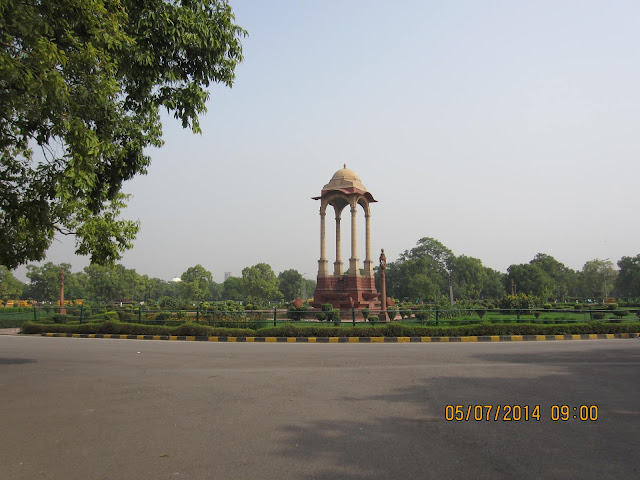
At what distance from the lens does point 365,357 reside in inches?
387

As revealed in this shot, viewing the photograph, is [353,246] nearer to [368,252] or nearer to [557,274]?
[368,252]

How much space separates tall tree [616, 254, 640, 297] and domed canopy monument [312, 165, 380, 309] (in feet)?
174

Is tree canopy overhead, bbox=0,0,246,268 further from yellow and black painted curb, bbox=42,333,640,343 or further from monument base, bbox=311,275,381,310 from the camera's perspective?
monument base, bbox=311,275,381,310

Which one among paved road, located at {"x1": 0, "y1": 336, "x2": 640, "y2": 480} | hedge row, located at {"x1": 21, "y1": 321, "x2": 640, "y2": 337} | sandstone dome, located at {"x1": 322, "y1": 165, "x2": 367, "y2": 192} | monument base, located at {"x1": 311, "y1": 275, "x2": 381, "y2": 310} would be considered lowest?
paved road, located at {"x1": 0, "y1": 336, "x2": 640, "y2": 480}


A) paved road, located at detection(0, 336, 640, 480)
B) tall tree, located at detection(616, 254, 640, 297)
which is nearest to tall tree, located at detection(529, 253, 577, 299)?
tall tree, located at detection(616, 254, 640, 297)

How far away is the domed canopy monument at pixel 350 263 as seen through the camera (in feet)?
93.1

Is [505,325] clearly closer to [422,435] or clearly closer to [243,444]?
[422,435]

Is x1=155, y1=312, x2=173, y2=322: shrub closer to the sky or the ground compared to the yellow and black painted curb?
closer to the sky

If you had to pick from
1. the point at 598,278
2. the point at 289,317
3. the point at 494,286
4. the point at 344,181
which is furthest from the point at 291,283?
the point at 289,317

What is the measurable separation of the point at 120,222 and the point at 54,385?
3.37 m

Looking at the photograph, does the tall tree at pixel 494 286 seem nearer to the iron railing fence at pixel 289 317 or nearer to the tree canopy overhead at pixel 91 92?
the iron railing fence at pixel 289 317
